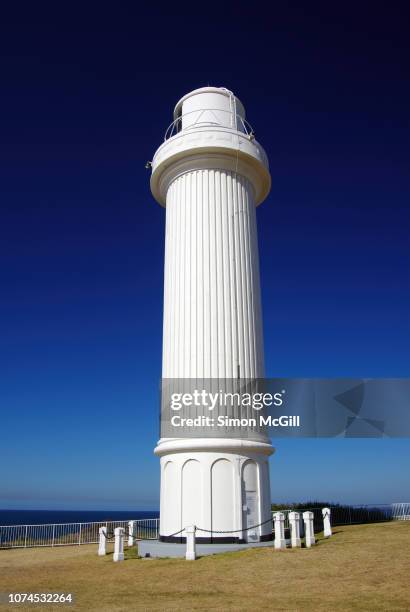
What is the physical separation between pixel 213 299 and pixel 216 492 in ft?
20.1

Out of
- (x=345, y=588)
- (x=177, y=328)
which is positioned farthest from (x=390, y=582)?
(x=177, y=328)

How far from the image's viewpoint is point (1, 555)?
18.4 m

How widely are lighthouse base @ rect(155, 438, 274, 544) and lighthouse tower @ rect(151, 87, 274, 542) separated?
0.09 feet

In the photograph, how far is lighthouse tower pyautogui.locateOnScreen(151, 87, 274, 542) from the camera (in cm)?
1573

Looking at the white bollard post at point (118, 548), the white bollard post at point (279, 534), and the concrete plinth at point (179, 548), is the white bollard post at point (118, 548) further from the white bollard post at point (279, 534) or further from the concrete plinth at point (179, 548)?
the white bollard post at point (279, 534)

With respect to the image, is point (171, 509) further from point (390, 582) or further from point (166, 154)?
point (166, 154)

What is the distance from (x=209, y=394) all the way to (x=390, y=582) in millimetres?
7850

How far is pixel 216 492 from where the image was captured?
51.1 ft

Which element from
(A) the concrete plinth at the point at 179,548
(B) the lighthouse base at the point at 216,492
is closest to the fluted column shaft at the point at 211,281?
(B) the lighthouse base at the point at 216,492

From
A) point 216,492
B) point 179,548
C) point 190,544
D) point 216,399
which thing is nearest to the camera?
point 190,544

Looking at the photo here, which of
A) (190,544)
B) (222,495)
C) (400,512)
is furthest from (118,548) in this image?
(400,512)

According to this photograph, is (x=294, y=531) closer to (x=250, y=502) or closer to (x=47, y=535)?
(x=250, y=502)

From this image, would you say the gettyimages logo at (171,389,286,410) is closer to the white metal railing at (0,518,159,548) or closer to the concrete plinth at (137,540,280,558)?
the concrete plinth at (137,540,280,558)

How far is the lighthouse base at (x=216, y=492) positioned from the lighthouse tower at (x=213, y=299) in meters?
0.03
